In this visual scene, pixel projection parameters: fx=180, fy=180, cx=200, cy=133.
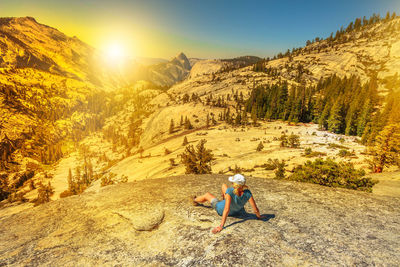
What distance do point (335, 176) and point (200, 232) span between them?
42.7ft

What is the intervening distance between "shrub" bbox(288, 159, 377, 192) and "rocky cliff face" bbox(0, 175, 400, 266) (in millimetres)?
4165

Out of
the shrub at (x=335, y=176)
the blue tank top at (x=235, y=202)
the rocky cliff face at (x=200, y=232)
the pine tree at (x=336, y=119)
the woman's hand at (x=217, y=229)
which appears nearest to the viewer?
the rocky cliff face at (x=200, y=232)

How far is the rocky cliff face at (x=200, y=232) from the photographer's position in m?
5.34

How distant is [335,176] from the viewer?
550 inches

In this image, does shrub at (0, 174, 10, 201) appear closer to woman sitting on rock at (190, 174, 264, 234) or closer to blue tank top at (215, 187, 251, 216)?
blue tank top at (215, 187, 251, 216)

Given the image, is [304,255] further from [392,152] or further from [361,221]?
[392,152]

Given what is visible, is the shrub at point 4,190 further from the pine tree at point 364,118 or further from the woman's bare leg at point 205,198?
the pine tree at point 364,118

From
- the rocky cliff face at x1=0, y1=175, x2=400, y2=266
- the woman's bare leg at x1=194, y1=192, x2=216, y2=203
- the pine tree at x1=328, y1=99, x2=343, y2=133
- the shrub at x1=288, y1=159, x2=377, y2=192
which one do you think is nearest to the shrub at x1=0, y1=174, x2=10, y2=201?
the rocky cliff face at x1=0, y1=175, x2=400, y2=266

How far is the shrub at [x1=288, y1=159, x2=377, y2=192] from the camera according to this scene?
521 inches

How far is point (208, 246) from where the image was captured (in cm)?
563

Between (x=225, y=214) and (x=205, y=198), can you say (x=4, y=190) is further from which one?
(x=225, y=214)

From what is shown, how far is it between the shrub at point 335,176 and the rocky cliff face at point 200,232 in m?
4.17

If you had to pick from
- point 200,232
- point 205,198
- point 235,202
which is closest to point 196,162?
point 205,198

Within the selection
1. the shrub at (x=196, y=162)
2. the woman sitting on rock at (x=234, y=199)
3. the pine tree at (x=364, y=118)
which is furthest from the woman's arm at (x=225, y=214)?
the pine tree at (x=364, y=118)
